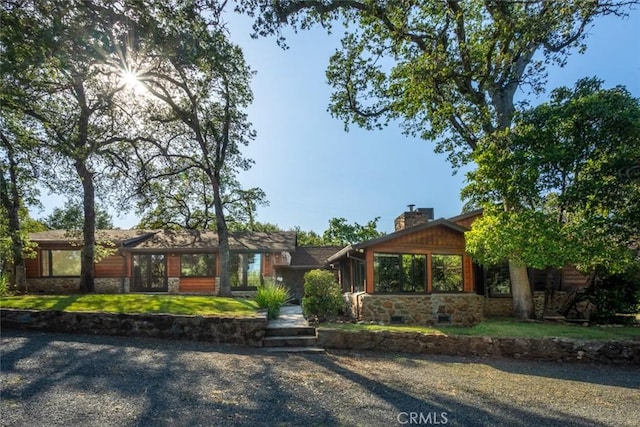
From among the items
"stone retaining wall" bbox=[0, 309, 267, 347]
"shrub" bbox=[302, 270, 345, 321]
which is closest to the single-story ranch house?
"shrub" bbox=[302, 270, 345, 321]

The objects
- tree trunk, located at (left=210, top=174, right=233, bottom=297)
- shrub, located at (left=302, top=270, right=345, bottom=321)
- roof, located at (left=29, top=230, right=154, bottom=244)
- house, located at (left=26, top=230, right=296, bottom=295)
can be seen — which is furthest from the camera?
house, located at (left=26, top=230, right=296, bottom=295)

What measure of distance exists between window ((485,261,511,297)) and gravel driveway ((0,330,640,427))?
6563 mm

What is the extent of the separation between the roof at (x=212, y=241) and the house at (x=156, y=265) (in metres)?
0.05

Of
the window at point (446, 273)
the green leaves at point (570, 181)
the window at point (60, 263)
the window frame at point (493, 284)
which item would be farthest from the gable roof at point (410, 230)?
the window at point (60, 263)

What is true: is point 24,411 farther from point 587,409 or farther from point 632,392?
point 632,392

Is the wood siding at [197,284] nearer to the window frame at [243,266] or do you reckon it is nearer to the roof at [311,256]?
the window frame at [243,266]

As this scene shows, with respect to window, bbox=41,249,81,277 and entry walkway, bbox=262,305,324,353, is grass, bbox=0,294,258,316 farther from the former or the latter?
window, bbox=41,249,81,277

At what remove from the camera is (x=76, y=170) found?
14.8 metres

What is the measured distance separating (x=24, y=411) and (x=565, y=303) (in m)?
15.5

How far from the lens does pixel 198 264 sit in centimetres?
1942

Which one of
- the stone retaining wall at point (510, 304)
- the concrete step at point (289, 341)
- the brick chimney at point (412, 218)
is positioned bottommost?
the stone retaining wall at point (510, 304)

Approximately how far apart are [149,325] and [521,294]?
37.9ft

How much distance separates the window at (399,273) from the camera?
1288 cm

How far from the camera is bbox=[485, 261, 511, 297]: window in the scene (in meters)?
14.6
